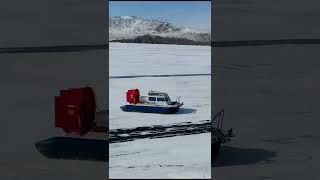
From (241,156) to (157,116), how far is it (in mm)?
526

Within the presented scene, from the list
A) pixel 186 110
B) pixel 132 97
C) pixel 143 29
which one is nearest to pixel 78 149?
pixel 132 97

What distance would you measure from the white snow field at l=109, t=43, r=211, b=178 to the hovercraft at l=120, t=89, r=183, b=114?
30mm

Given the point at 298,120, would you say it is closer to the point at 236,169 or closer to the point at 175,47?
the point at 236,169

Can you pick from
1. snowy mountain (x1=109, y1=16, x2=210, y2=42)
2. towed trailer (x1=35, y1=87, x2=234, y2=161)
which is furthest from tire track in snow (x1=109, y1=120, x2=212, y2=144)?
snowy mountain (x1=109, y1=16, x2=210, y2=42)

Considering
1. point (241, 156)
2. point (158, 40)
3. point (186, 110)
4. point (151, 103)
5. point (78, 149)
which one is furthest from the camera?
point (158, 40)

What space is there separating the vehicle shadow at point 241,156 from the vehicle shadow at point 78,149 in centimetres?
57

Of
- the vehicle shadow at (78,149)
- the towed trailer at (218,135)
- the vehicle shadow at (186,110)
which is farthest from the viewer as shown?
the vehicle shadow at (186,110)

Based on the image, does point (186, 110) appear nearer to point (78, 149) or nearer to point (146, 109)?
point (146, 109)

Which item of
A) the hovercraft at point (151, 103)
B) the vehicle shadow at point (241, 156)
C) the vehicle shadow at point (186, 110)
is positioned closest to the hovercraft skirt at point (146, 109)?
the hovercraft at point (151, 103)

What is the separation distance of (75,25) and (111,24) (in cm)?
31

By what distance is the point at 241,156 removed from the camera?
8.62 ft

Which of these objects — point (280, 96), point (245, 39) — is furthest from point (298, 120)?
point (245, 39)

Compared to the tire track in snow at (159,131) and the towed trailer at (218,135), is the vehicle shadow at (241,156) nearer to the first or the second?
the towed trailer at (218,135)

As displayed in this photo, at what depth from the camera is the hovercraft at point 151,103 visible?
2748 mm
